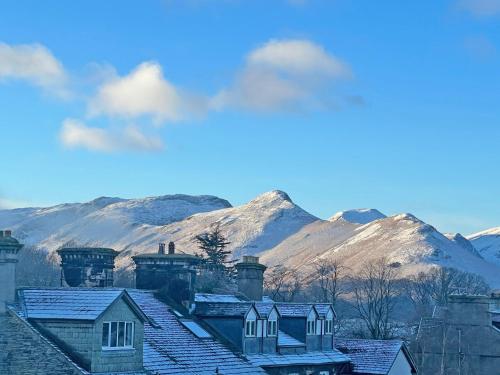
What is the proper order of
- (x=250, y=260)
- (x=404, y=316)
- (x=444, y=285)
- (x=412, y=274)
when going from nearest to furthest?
(x=250, y=260)
(x=444, y=285)
(x=404, y=316)
(x=412, y=274)

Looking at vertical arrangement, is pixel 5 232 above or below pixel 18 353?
above

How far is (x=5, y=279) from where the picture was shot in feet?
96.7

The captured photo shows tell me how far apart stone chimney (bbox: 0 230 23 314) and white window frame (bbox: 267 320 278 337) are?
40.9 ft

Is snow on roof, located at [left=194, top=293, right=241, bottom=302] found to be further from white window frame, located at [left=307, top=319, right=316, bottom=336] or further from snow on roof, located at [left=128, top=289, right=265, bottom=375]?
white window frame, located at [left=307, top=319, right=316, bottom=336]

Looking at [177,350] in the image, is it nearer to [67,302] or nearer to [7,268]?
[67,302]

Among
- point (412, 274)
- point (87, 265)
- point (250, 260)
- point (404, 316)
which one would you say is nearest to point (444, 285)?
point (404, 316)

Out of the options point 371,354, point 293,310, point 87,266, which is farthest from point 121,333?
point 371,354

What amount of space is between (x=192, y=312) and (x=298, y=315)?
16.2 feet

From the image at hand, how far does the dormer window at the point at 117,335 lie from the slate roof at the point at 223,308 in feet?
27.3

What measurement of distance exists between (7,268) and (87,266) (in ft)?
25.9

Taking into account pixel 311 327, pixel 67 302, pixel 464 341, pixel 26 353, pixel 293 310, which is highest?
pixel 67 302

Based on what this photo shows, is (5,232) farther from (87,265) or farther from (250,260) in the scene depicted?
(250,260)

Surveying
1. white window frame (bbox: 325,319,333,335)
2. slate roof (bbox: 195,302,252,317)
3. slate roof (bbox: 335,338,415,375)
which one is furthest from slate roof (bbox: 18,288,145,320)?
slate roof (bbox: 335,338,415,375)

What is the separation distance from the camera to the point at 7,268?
29344 millimetres
